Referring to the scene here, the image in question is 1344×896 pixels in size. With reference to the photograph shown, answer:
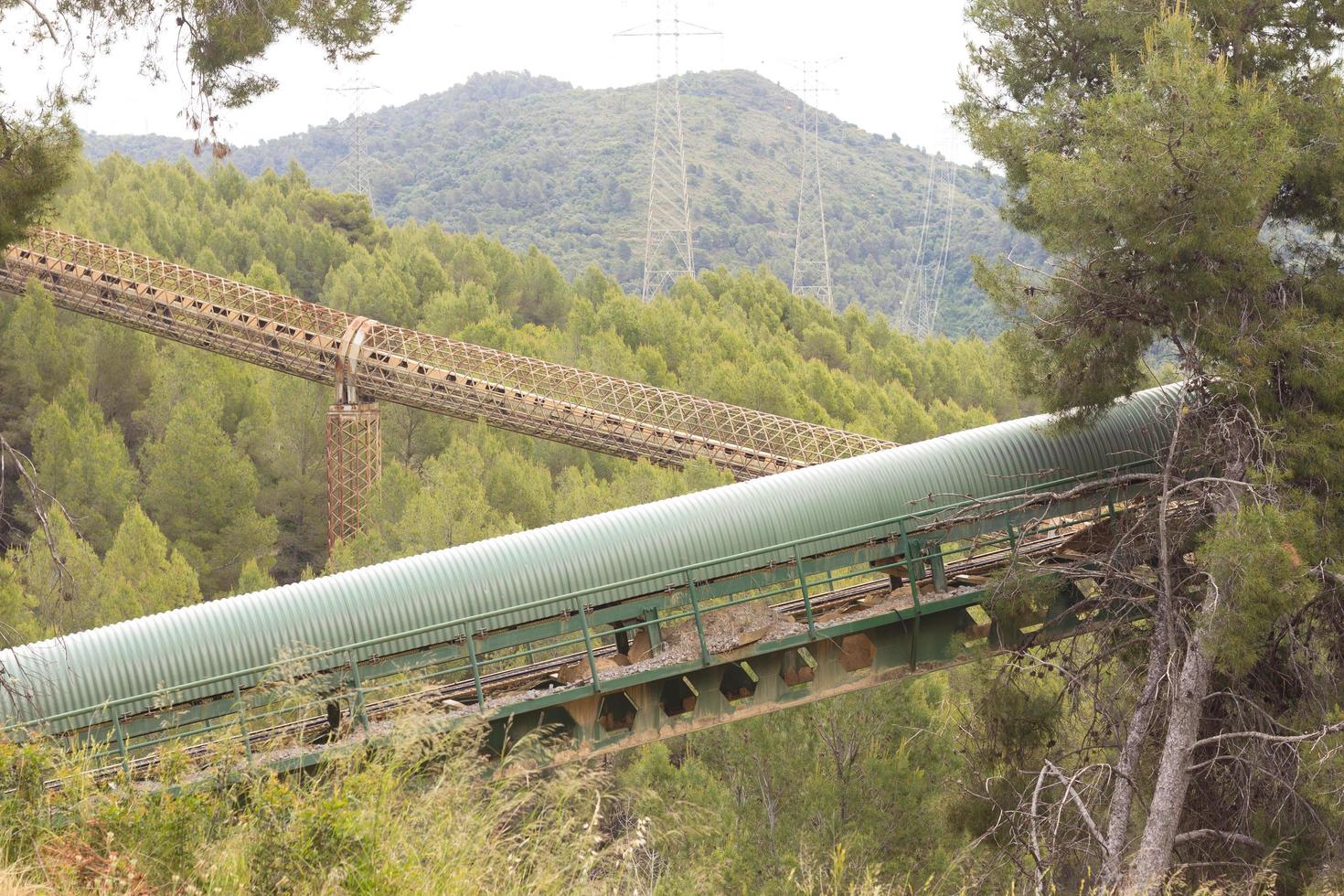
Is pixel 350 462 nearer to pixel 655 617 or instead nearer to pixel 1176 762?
pixel 655 617

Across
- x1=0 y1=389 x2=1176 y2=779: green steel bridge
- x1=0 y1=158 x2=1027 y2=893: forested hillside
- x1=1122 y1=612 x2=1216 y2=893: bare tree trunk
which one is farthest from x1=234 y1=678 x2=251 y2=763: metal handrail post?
x1=1122 y1=612 x2=1216 y2=893: bare tree trunk

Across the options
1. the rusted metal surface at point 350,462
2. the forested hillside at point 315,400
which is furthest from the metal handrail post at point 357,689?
the rusted metal surface at point 350,462

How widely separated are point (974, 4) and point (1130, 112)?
4026 millimetres

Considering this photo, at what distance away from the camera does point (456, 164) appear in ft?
398

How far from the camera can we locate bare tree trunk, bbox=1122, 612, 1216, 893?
28.1ft

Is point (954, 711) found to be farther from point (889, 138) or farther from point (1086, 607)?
point (889, 138)

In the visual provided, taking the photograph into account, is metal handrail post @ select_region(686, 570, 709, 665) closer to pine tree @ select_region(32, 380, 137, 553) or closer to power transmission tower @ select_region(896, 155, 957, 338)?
pine tree @ select_region(32, 380, 137, 553)

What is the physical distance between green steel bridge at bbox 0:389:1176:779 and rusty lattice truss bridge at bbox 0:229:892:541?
15898mm

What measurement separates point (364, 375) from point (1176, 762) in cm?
2116

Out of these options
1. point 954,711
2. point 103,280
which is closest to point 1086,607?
point 954,711

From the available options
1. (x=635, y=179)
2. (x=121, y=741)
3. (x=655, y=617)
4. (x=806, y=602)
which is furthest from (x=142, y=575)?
(x=635, y=179)

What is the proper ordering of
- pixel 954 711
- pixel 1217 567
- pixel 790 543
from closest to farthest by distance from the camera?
1. pixel 1217 567
2. pixel 790 543
3. pixel 954 711

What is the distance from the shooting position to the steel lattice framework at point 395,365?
87.3 ft

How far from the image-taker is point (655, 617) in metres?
10.5
